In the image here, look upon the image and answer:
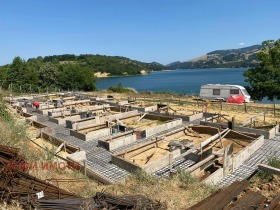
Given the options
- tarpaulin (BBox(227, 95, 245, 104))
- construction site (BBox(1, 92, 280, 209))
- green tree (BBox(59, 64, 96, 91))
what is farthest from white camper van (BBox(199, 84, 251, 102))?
green tree (BBox(59, 64, 96, 91))

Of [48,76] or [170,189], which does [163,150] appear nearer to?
[170,189]

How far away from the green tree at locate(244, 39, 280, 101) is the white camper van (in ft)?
4.97

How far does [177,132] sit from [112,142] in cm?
420

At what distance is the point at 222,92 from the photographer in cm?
3034

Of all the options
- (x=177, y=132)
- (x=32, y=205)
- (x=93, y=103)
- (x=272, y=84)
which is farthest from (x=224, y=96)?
(x=32, y=205)

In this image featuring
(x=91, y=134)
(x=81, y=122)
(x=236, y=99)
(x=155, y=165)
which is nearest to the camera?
(x=155, y=165)

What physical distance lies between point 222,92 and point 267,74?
5.14 meters

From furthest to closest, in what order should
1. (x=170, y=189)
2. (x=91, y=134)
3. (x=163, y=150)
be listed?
(x=91, y=134), (x=163, y=150), (x=170, y=189)

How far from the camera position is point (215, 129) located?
14992 millimetres

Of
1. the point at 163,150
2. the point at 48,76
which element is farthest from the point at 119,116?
the point at 48,76

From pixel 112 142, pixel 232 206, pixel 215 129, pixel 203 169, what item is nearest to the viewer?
pixel 232 206

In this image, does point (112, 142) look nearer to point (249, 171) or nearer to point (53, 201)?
point (249, 171)

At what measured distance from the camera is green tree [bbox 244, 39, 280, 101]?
1066 inches

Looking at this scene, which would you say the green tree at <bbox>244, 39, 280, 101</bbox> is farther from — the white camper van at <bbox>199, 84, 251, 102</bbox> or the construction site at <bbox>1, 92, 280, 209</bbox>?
the construction site at <bbox>1, 92, 280, 209</bbox>
